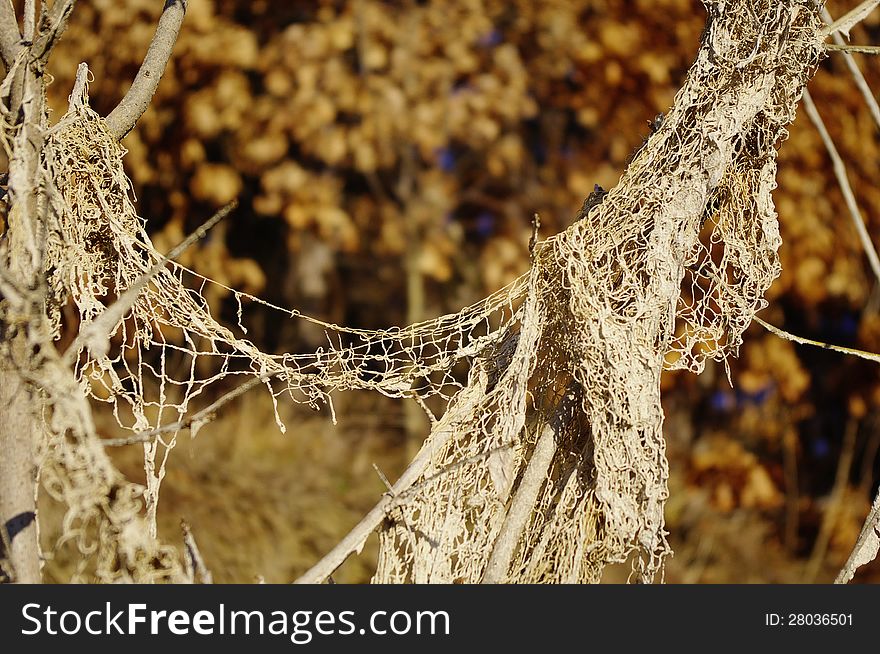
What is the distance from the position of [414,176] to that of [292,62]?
34.7 inches

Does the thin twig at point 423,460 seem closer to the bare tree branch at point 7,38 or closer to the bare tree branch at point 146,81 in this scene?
the bare tree branch at point 146,81

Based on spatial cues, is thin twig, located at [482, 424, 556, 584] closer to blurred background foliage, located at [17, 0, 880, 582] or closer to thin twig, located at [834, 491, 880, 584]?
thin twig, located at [834, 491, 880, 584]

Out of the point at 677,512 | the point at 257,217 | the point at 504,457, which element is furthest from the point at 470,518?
the point at 257,217

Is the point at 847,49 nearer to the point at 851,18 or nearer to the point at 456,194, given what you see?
the point at 851,18

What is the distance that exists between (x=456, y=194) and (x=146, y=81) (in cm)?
365

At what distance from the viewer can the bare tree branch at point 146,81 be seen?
129 cm

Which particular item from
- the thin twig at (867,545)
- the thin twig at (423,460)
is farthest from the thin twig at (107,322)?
the thin twig at (867,545)

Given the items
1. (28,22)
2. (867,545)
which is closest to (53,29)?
(28,22)

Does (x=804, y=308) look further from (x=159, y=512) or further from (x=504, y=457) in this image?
(x=504, y=457)

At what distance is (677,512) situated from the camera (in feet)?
16.0

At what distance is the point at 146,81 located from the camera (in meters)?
1.30

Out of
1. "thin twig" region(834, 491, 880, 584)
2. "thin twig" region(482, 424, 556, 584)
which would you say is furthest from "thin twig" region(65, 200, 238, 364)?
"thin twig" region(834, 491, 880, 584)

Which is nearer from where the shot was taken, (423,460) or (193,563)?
(193,563)

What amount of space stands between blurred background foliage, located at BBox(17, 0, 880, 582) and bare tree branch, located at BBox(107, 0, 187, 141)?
2.70m
